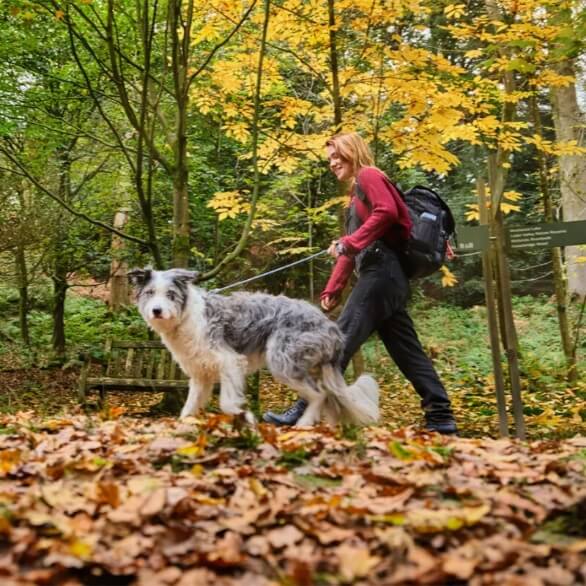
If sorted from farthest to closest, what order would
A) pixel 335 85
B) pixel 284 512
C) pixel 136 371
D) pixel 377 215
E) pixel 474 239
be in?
pixel 136 371, pixel 335 85, pixel 474 239, pixel 377 215, pixel 284 512

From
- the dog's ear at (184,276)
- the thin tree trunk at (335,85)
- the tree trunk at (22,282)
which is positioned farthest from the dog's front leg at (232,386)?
the tree trunk at (22,282)

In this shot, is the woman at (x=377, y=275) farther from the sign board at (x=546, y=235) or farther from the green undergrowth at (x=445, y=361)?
the green undergrowth at (x=445, y=361)

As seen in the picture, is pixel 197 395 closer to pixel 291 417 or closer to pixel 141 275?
pixel 291 417

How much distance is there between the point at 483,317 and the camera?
17.1 metres

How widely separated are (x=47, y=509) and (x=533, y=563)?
1777mm

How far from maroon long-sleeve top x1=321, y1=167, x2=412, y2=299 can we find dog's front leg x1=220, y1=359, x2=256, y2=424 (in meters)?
1.22

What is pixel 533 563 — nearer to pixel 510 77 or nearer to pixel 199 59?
pixel 510 77

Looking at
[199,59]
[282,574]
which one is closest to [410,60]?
[199,59]

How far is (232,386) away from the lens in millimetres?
4898

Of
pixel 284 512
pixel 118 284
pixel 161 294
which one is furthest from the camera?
pixel 118 284

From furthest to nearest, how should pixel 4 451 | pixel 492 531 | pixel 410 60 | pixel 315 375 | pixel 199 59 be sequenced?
pixel 199 59 → pixel 410 60 → pixel 315 375 → pixel 4 451 → pixel 492 531

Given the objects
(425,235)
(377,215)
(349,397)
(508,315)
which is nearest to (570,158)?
(508,315)

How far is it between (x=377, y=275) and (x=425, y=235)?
510mm

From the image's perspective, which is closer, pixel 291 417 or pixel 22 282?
pixel 291 417
